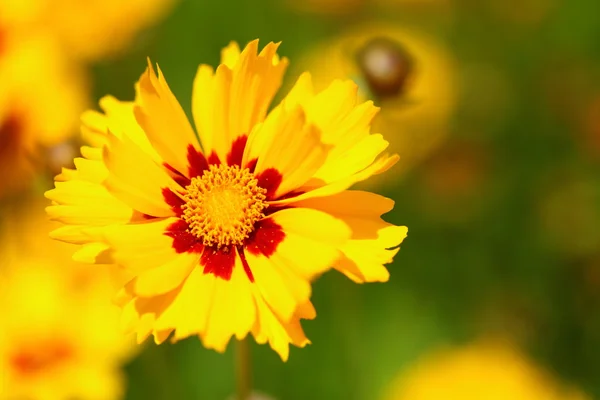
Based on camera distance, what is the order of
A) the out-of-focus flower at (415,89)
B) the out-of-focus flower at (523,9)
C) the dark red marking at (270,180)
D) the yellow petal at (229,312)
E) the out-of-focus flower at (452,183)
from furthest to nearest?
1. the out-of-focus flower at (523,9)
2. the out-of-focus flower at (452,183)
3. the out-of-focus flower at (415,89)
4. the dark red marking at (270,180)
5. the yellow petal at (229,312)

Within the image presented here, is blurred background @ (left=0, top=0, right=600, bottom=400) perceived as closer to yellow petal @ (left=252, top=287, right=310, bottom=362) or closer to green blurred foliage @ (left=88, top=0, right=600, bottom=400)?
green blurred foliage @ (left=88, top=0, right=600, bottom=400)

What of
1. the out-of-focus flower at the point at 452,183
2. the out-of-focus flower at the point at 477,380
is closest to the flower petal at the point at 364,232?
the out-of-focus flower at the point at 477,380

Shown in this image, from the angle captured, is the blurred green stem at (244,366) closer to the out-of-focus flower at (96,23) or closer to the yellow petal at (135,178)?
the yellow petal at (135,178)

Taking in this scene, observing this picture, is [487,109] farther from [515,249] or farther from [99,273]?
[99,273]

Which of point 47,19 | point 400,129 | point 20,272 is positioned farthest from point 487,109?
point 20,272

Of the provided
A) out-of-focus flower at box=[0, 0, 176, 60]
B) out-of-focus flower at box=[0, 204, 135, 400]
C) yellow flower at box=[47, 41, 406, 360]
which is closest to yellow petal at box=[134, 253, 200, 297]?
yellow flower at box=[47, 41, 406, 360]

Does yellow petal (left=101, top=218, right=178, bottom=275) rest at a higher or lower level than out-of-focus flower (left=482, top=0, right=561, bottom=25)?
higher
